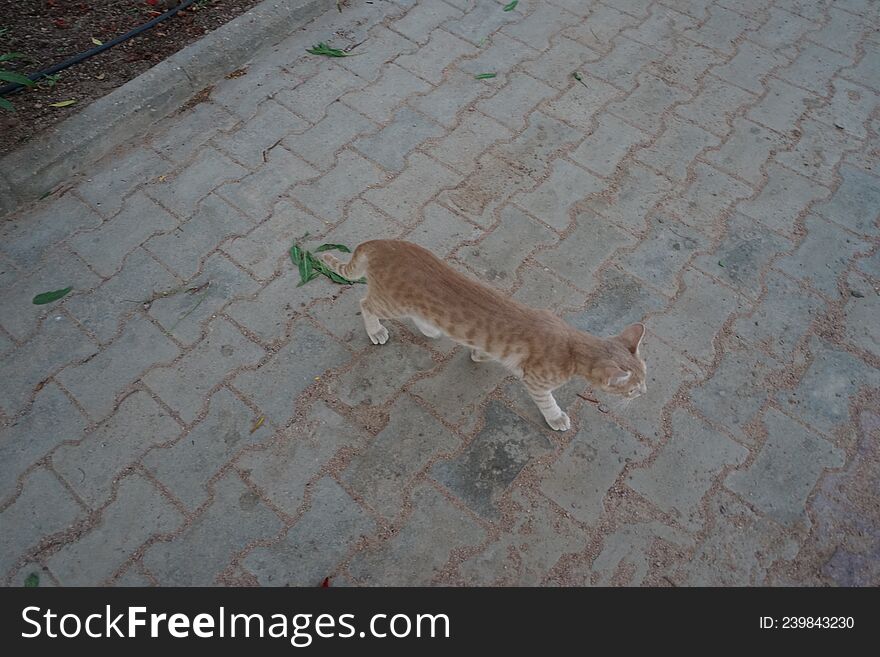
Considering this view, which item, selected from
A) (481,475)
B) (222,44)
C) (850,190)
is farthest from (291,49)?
(850,190)

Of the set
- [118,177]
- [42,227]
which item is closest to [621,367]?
[118,177]

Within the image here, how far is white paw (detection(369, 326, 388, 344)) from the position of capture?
328cm

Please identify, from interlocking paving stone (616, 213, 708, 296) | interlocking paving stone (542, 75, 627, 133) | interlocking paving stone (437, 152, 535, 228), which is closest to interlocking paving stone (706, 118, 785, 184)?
interlocking paving stone (616, 213, 708, 296)

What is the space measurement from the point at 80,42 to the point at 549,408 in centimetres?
449

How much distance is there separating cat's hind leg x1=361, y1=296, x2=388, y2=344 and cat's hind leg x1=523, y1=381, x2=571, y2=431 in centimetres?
86

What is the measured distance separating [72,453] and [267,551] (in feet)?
3.70

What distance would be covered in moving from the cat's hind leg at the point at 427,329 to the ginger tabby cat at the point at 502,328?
18 millimetres

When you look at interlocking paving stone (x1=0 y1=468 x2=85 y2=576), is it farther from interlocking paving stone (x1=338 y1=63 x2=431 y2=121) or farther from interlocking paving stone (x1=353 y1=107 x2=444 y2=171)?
interlocking paving stone (x1=338 y1=63 x2=431 y2=121)

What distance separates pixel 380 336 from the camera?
10.8 feet

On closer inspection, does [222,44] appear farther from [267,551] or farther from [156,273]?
[267,551]

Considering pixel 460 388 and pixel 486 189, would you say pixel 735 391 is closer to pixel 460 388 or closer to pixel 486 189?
pixel 460 388

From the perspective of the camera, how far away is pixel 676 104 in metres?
4.48

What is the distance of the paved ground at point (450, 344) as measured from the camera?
277 centimetres

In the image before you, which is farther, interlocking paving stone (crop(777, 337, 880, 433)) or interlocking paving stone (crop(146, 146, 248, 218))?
interlocking paving stone (crop(146, 146, 248, 218))
